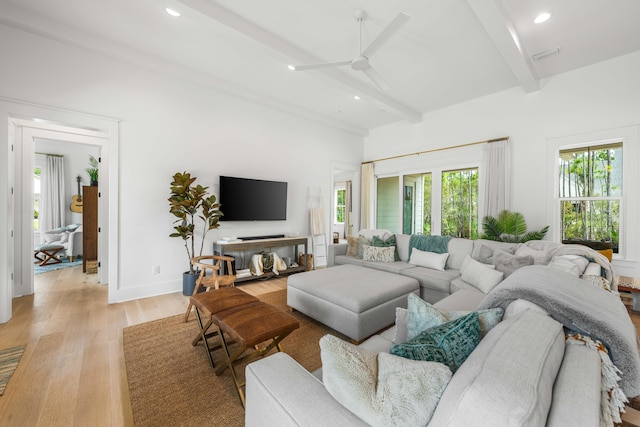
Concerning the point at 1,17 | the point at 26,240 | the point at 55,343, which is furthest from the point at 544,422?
the point at 26,240

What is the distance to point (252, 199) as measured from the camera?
4.40 meters

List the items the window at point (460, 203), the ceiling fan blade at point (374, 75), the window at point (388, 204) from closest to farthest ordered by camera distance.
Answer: the ceiling fan blade at point (374, 75) → the window at point (460, 203) → the window at point (388, 204)

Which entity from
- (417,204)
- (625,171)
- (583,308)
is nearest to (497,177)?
(625,171)

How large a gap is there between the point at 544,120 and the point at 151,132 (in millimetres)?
5577

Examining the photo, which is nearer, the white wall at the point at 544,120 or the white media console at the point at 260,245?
the white wall at the point at 544,120

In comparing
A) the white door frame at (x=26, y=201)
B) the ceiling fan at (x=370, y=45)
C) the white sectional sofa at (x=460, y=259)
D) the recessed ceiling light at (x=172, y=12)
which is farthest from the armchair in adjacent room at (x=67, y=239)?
the ceiling fan at (x=370, y=45)

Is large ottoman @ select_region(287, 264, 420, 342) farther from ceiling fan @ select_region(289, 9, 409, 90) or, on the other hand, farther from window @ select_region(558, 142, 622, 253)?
window @ select_region(558, 142, 622, 253)

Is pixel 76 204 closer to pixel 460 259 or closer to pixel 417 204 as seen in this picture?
pixel 417 204

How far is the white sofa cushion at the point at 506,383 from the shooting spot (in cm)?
54

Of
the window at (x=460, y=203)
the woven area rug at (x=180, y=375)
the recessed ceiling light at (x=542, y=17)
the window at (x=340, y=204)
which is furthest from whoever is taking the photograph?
the window at (x=340, y=204)

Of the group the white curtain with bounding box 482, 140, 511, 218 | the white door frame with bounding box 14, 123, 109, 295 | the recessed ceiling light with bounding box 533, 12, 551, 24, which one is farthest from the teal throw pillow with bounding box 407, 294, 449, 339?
the white door frame with bounding box 14, 123, 109, 295

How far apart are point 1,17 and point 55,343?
123 inches

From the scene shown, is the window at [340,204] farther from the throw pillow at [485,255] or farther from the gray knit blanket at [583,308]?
the gray knit blanket at [583,308]

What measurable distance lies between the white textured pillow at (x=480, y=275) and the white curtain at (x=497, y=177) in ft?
6.23
